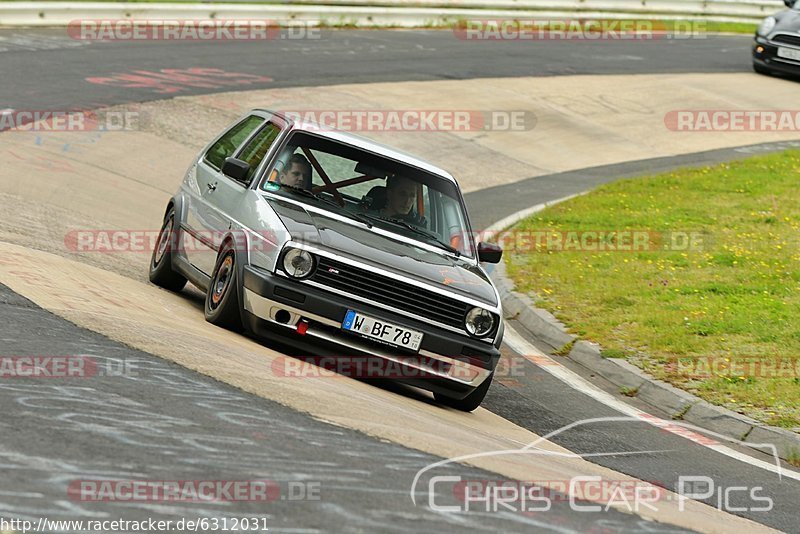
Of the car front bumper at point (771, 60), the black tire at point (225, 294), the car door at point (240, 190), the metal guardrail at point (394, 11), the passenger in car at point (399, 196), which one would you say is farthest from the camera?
the car front bumper at point (771, 60)

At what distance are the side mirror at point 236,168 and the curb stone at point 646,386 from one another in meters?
3.32

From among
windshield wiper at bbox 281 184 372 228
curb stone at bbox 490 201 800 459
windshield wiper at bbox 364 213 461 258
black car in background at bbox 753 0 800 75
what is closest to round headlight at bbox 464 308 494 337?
windshield wiper at bbox 364 213 461 258

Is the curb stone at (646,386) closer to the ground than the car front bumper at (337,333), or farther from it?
closer to the ground

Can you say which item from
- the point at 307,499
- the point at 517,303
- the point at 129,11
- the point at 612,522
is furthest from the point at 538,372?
the point at 129,11

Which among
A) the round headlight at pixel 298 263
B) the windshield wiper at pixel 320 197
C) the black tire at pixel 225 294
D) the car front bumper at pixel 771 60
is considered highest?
the windshield wiper at pixel 320 197

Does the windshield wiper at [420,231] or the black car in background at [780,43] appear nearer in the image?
the windshield wiper at [420,231]

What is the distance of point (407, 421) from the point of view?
7000 mm

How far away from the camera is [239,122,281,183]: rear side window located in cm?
955

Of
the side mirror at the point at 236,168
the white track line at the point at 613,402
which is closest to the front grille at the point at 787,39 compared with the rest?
the white track line at the point at 613,402

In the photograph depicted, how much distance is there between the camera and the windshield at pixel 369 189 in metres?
9.23

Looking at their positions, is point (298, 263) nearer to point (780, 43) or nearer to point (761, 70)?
point (780, 43)

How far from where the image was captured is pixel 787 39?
26.3 metres

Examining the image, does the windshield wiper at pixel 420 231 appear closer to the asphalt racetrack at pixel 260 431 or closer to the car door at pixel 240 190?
the car door at pixel 240 190

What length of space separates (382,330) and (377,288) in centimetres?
27
